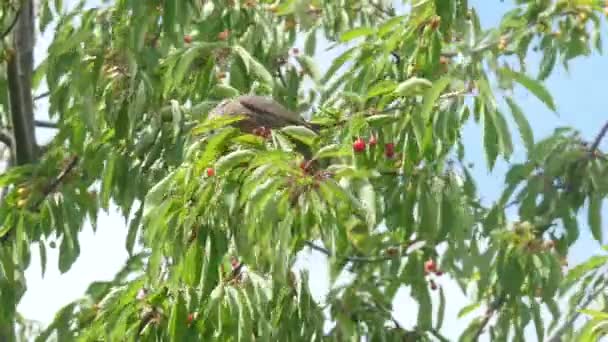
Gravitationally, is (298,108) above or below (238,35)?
below

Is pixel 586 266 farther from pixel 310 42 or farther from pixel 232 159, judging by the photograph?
pixel 310 42

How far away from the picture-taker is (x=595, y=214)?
4352 mm

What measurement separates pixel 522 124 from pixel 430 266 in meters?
1.65

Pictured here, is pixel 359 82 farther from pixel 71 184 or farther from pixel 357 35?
pixel 71 184

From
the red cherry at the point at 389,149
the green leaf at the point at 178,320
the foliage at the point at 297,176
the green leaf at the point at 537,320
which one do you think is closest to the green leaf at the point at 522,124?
the foliage at the point at 297,176

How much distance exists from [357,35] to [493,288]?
1611 mm

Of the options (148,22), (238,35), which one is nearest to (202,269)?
(148,22)

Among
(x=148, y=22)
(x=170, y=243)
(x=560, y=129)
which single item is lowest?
(x=170, y=243)

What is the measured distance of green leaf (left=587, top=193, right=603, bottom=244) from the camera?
4.33 metres

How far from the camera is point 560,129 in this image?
4.32m

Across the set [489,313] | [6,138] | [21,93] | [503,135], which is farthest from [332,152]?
[6,138]

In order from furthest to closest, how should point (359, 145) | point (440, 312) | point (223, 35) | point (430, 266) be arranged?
1. point (223, 35)
2. point (430, 266)
3. point (440, 312)
4. point (359, 145)

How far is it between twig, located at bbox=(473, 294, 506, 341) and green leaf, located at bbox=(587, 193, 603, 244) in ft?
1.59

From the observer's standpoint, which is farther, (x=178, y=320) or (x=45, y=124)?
(x=45, y=124)
